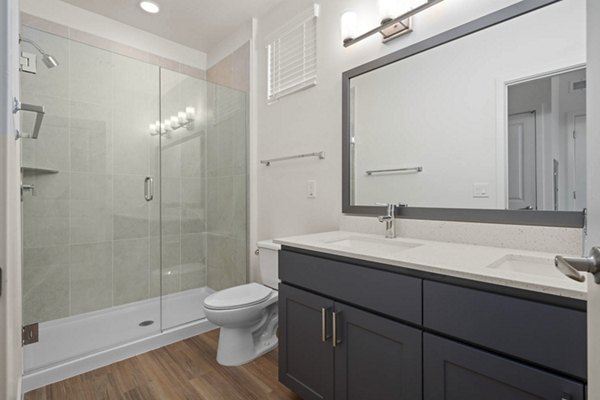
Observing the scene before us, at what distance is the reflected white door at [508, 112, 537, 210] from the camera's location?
1206mm

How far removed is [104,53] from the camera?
7.88 ft

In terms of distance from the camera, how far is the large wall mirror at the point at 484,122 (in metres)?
1.12

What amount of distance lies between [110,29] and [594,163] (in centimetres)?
325

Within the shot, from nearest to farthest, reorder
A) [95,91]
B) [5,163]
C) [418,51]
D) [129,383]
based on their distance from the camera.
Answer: [5,163]
[418,51]
[129,383]
[95,91]

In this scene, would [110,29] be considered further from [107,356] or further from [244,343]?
[244,343]

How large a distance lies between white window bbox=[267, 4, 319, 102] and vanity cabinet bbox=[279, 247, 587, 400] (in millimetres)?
1338

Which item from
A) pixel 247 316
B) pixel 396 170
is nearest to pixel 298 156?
pixel 396 170

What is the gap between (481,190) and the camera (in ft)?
4.37

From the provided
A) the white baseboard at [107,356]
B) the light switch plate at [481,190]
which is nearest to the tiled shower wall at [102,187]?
the white baseboard at [107,356]

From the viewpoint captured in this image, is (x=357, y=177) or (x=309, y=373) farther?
(x=357, y=177)

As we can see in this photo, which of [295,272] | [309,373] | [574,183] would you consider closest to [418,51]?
[574,183]

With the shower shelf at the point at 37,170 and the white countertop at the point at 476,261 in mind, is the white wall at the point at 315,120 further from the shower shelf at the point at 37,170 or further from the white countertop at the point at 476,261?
the shower shelf at the point at 37,170

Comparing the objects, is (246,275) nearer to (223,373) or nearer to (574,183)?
(223,373)

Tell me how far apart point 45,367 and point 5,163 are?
1575 mm
